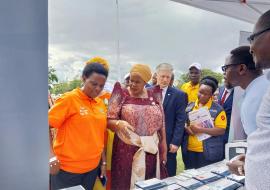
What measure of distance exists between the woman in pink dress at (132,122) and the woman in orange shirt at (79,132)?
0.14 metres

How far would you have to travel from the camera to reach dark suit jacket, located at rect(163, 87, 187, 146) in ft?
8.24

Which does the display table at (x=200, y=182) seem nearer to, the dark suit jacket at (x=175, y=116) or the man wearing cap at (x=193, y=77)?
the dark suit jacket at (x=175, y=116)

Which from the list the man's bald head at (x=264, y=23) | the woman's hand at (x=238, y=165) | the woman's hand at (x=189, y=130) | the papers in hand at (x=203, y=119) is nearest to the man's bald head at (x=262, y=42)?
the man's bald head at (x=264, y=23)

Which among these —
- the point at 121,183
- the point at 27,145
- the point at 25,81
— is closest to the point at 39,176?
the point at 27,145

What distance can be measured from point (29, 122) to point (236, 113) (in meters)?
2.22

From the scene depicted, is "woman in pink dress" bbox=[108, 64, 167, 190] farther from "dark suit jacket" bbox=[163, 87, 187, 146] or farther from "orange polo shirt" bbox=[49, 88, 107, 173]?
"dark suit jacket" bbox=[163, 87, 187, 146]

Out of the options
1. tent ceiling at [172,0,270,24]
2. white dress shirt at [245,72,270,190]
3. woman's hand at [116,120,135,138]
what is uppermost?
tent ceiling at [172,0,270,24]

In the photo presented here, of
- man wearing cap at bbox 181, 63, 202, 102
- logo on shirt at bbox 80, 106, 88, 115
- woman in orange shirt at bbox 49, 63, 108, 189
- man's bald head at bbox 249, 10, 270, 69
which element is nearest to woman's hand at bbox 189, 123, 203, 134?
man wearing cap at bbox 181, 63, 202, 102

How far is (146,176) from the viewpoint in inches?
78.0

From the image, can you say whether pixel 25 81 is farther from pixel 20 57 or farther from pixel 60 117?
pixel 60 117

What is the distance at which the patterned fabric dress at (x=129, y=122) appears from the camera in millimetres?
1963

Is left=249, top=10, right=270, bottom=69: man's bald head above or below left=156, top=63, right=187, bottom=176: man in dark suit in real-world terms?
above

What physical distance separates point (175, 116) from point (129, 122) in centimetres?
75

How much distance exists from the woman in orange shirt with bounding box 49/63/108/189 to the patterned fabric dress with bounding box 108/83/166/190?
0.15 m
